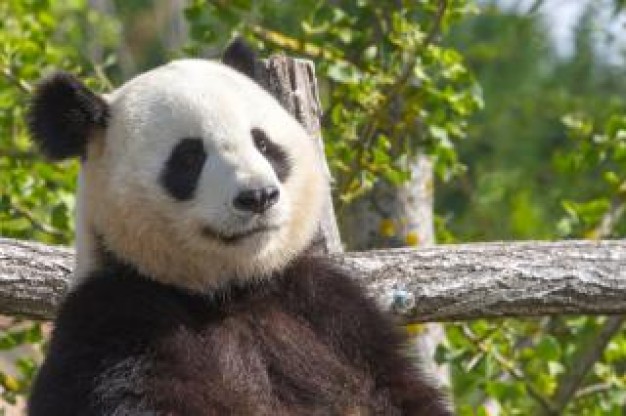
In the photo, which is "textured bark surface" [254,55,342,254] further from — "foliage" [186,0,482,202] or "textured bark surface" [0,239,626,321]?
"foliage" [186,0,482,202]

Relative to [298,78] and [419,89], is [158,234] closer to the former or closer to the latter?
[298,78]

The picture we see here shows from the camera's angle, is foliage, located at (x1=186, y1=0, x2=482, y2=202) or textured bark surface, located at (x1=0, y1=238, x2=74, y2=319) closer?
textured bark surface, located at (x1=0, y1=238, x2=74, y2=319)

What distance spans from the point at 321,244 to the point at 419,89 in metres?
1.19

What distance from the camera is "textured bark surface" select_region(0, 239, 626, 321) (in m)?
4.20

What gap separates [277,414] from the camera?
3658 mm

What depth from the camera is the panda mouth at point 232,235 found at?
3570 mm

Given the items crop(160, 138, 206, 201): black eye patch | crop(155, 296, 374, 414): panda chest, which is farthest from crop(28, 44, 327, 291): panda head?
crop(155, 296, 374, 414): panda chest

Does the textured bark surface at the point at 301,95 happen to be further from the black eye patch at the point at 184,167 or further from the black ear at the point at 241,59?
the black eye patch at the point at 184,167

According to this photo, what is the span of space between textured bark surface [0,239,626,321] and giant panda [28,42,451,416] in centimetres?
34

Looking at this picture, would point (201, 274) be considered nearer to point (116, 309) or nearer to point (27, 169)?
point (116, 309)

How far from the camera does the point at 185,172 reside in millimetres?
3582

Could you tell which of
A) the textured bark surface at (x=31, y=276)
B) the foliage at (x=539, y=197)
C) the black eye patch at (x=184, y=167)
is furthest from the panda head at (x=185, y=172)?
the foliage at (x=539, y=197)

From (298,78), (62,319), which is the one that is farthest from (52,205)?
(62,319)

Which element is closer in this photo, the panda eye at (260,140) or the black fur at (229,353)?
the black fur at (229,353)
